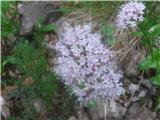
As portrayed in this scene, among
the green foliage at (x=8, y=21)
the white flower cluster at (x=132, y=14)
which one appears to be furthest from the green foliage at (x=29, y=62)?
the white flower cluster at (x=132, y=14)

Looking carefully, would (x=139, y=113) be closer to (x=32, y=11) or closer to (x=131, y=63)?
(x=131, y=63)

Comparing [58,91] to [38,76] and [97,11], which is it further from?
[97,11]

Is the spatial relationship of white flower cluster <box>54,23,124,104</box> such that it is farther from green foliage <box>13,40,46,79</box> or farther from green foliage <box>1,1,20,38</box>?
green foliage <box>1,1,20,38</box>

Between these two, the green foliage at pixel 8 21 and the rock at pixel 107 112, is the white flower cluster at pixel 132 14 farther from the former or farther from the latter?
the green foliage at pixel 8 21

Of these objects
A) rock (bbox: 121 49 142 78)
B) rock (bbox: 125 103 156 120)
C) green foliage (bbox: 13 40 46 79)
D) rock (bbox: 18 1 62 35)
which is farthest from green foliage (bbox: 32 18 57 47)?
rock (bbox: 125 103 156 120)

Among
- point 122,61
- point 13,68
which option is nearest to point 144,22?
point 122,61

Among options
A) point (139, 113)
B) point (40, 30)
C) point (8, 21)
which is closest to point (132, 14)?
point (139, 113)
